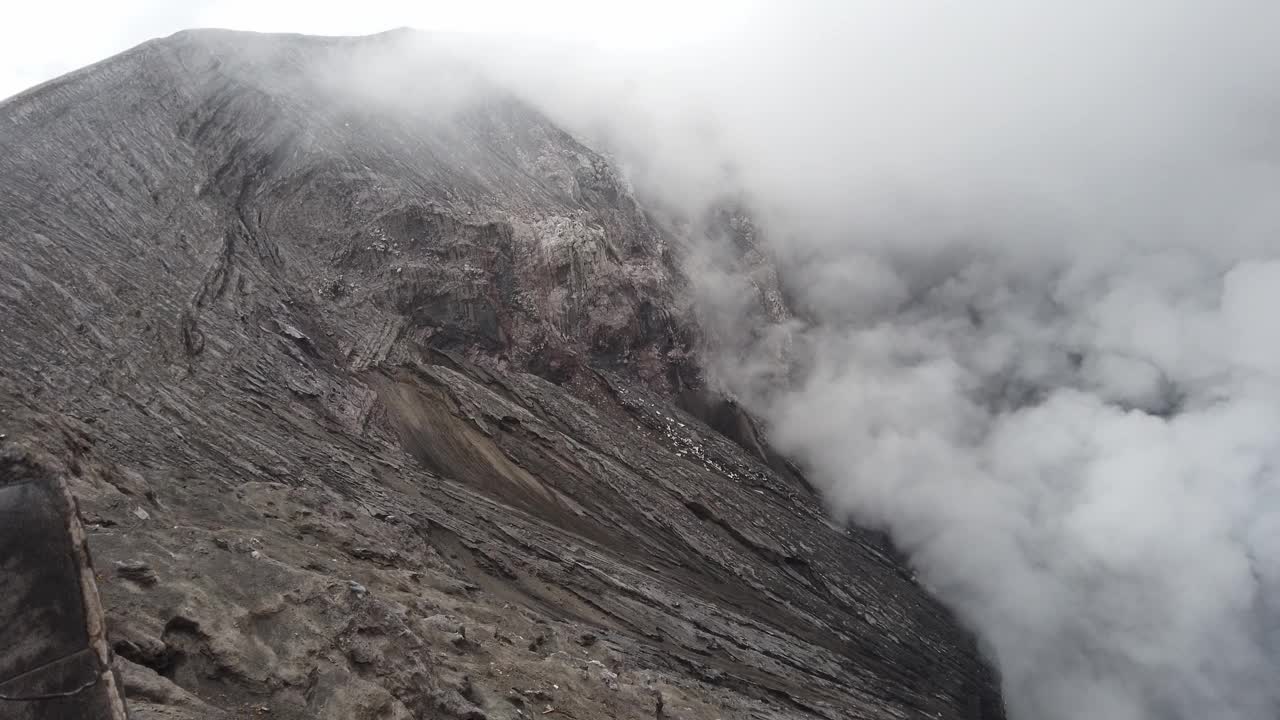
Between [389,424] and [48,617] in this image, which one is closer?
[48,617]

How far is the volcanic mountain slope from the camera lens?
34.7ft

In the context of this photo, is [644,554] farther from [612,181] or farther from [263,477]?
[612,181]

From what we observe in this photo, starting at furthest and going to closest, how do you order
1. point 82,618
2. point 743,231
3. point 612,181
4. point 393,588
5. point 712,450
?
point 743,231 < point 612,181 < point 712,450 < point 393,588 < point 82,618

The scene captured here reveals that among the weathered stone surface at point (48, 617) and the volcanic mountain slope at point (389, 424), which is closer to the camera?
the weathered stone surface at point (48, 617)

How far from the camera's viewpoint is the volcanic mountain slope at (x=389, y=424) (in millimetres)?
10570

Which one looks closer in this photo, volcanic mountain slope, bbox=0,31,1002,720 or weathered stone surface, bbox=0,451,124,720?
weathered stone surface, bbox=0,451,124,720

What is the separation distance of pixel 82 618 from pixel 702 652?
1454 cm

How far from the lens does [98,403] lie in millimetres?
14312

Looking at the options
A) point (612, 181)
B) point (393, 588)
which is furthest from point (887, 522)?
point (393, 588)

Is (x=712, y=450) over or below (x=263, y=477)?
over

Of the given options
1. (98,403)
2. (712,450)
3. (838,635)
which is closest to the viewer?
(98,403)

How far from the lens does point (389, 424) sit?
60.6ft

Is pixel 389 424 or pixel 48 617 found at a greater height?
pixel 48 617

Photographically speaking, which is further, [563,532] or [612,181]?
[612,181]
